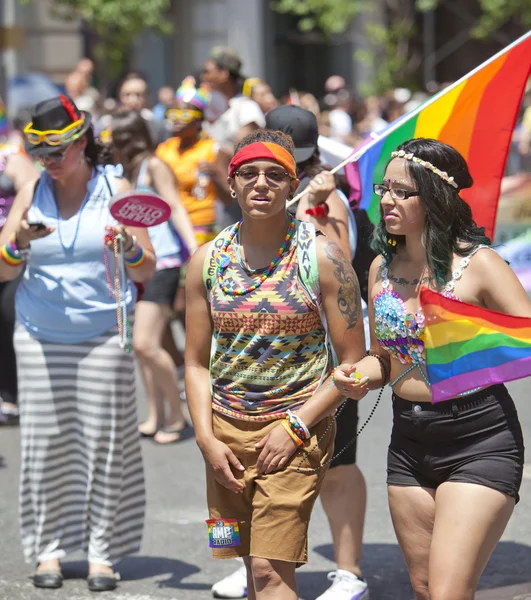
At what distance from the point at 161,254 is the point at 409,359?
4224 millimetres

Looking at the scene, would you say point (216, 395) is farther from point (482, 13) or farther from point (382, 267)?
point (482, 13)

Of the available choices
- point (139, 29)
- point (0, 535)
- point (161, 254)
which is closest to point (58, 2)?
point (139, 29)

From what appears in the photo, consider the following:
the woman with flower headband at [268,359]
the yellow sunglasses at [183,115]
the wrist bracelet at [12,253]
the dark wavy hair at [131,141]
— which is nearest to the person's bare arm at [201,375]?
the woman with flower headband at [268,359]

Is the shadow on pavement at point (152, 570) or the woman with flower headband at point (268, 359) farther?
the shadow on pavement at point (152, 570)

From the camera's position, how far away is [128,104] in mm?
10094

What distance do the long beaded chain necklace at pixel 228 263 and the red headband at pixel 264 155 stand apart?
216mm

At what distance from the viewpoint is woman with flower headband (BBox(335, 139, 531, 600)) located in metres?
3.81

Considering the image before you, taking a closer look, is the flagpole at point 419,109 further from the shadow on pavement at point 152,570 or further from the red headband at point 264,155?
the shadow on pavement at point 152,570

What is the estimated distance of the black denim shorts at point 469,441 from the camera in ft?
12.5

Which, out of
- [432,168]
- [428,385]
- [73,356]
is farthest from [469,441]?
[73,356]

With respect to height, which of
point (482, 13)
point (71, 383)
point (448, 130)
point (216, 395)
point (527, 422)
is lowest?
point (482, 13)

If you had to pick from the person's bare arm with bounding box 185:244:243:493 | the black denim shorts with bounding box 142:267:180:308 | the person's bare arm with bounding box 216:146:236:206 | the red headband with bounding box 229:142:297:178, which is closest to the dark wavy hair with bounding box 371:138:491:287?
the red headband with bounding box 229:142:297:178

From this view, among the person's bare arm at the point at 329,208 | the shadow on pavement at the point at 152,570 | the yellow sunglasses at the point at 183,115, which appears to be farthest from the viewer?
the yellow sunglasses at the point at 183,115

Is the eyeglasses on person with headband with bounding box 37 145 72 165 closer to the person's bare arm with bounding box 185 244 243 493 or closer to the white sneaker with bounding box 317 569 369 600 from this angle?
the person's bare arm with bounding box 185 244 243 493
